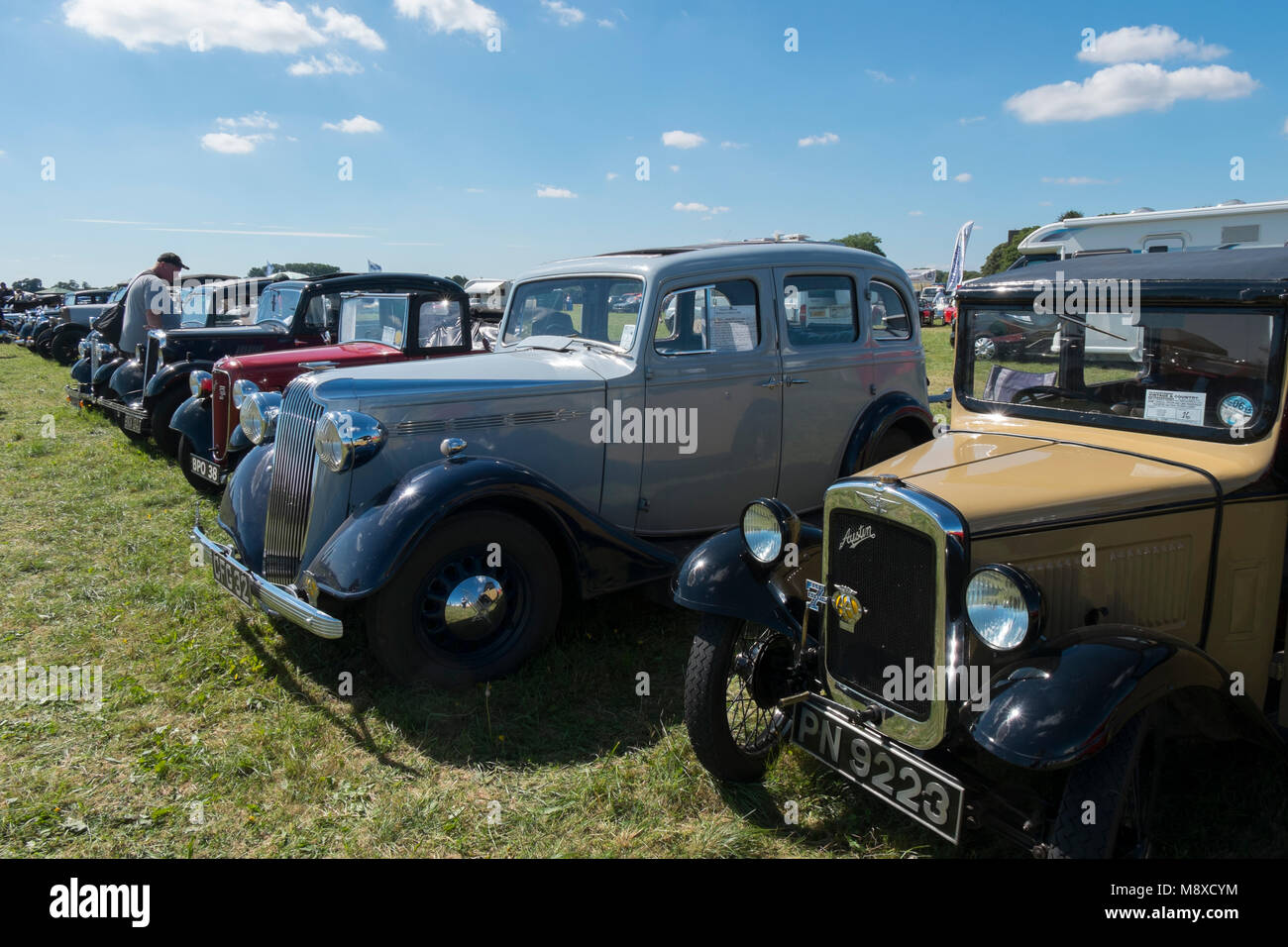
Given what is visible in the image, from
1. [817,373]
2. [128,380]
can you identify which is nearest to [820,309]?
[817,373]

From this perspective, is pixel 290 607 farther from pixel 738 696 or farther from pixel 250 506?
pixel 738 696

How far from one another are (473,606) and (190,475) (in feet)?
16.1

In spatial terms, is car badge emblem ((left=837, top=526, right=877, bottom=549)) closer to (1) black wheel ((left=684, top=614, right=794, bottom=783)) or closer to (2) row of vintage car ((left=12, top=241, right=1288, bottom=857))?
(2) row of vintage car ((left=12, top=241, right=1288, bottom=857))

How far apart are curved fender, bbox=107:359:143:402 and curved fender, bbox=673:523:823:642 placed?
27.6 ft

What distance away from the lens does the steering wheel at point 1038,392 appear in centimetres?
334

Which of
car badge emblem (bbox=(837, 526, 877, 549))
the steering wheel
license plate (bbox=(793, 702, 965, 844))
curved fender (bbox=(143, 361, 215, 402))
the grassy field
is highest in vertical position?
curved fender (bbox=(143, 361, 215, 402))

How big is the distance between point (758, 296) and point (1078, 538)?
271 centimetres

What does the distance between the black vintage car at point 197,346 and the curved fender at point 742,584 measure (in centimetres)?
578

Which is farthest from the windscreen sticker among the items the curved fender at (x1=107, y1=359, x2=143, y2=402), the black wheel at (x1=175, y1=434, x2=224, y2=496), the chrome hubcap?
the curved fender at (x1=107, y1=359, x2=143, y2=402)

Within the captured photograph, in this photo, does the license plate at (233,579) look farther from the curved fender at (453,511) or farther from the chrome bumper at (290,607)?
the curved fender at (453,511)

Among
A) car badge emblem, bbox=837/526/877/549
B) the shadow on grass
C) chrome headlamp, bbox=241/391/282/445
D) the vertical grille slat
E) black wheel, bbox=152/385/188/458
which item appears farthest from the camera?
black wheel, bbox=152/385/188/458

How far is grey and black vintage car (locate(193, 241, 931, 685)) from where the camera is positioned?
3.78m

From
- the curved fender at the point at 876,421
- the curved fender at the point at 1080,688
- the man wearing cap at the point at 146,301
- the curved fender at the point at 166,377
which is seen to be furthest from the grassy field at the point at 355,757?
the man wearing cap at the point at 146,301

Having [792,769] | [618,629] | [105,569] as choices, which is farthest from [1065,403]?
[105,569]
